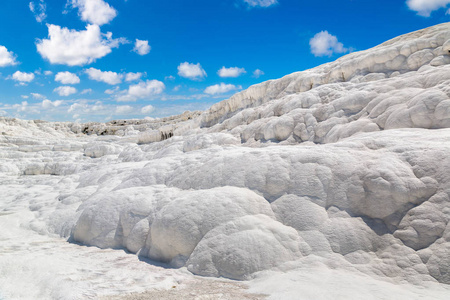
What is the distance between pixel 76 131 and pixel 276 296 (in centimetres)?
4470

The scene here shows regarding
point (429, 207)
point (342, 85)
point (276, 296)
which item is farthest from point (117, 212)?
point (342, 85)

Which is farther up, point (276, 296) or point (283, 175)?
point (283, 175)

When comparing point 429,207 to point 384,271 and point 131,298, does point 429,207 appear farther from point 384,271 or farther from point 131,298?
point 131,298

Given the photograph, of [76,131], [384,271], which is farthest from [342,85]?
[76,131]

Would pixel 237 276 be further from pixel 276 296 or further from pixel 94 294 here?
pixel 94 294

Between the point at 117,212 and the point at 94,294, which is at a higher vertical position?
the point at 117,212

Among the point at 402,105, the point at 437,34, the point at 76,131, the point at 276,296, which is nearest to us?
the point at 276,296

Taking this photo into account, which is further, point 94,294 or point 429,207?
point 429,207

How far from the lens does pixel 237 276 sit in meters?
3.58

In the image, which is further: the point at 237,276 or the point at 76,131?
the point at 76,131

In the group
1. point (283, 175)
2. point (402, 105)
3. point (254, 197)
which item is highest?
point (402, 105)

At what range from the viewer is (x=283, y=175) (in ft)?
15.2

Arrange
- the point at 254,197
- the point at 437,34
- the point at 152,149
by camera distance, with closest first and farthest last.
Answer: the point at 254,197 → the point at 437,34 → the point at 152,149

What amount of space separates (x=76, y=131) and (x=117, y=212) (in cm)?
4126
